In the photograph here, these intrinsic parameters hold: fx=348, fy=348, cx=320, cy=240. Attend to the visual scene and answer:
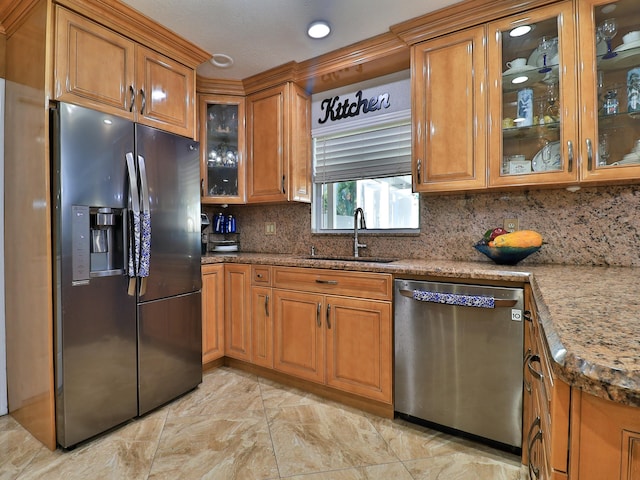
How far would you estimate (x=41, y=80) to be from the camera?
5.63 feet

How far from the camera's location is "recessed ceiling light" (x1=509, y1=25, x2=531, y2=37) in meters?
1.87

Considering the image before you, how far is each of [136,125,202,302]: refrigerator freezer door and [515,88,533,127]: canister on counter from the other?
1.98 m

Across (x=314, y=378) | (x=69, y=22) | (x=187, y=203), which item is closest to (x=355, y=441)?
(x=314, y=378)

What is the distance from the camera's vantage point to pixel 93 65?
1.87 metres

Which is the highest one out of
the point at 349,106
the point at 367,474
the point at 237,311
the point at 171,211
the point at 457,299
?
the point at 349,106

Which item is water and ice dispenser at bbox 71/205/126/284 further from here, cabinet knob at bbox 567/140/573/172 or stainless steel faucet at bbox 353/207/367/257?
cabinet knob at bbox 567/140/573/172

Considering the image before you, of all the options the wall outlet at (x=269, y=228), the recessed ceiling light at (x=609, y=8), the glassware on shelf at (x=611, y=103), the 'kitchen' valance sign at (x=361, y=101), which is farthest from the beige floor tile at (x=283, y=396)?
the recessed ceiling light at (x=609, y=8)

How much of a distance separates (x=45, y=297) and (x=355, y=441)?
1.73 metres

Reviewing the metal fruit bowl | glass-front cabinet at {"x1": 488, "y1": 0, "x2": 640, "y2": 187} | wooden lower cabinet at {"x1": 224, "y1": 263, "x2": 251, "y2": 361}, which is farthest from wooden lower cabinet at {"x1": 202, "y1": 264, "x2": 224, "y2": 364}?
glass-front cabinet at {"x1": 488, "y1": 0, "x2": 640, "y2": 187}

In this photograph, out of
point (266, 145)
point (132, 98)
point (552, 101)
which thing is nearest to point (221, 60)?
point (266, 145)

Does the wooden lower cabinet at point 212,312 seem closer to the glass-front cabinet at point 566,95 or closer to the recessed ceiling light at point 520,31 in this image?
the glass-front cabinet at point 566,95

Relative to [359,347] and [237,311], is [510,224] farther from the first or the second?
[237,311]

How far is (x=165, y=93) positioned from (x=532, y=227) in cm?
246

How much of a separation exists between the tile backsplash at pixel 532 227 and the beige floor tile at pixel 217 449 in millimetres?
1418
